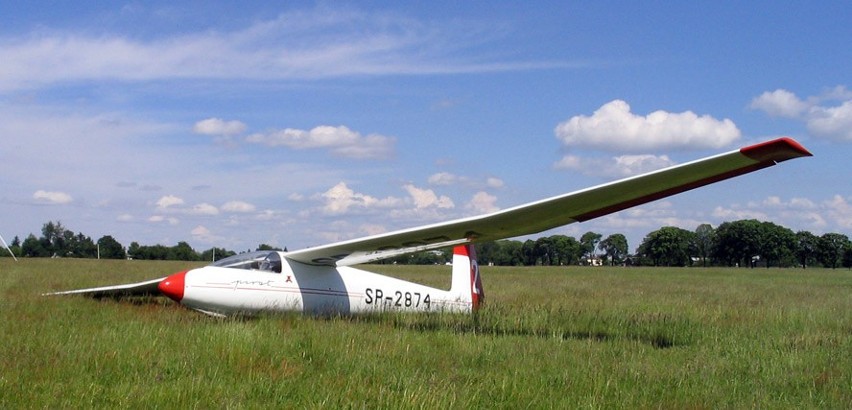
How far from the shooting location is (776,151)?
756 cm

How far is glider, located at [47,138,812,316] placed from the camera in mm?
8727

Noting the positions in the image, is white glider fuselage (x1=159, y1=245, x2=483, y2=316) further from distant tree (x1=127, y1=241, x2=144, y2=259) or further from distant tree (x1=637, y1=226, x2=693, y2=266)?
distant tree (x1=637, y1=226, x2=693, y2=266)

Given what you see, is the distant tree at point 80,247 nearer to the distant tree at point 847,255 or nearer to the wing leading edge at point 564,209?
the wing leading edge at point 564,209

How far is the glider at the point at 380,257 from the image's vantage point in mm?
8727

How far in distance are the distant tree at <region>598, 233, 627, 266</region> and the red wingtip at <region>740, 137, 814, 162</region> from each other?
14231 cm

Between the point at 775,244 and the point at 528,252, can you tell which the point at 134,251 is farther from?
the point at 775,244

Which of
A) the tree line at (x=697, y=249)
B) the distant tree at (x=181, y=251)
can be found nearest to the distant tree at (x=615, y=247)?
the tree line at (x=697, y=249)

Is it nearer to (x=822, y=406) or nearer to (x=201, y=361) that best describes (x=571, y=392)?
(x=822, y=406)

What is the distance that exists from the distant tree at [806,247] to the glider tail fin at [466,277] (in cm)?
14085

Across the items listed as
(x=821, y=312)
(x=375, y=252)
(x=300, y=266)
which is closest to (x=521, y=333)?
(x=375, y=252)

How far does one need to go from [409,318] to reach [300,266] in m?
1.94

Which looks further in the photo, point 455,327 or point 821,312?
point 821,312

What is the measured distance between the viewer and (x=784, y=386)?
23.6 feet

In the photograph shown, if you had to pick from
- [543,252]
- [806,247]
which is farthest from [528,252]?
[806,247]
